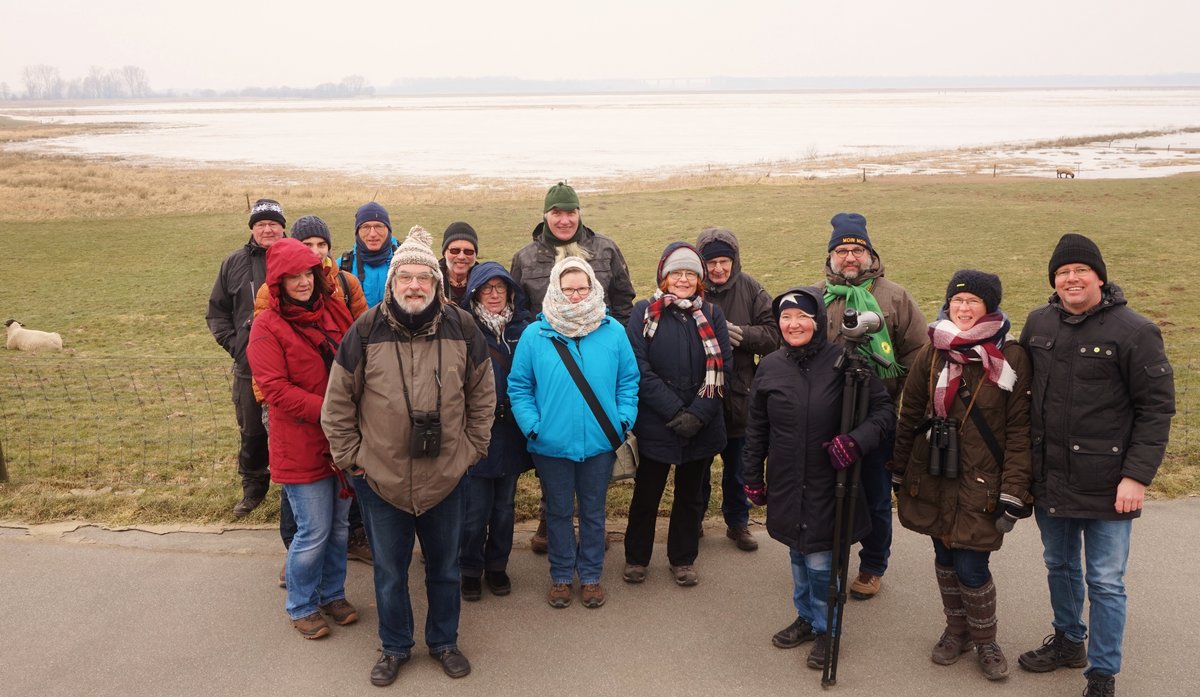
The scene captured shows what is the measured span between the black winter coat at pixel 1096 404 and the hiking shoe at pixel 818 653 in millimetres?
1314

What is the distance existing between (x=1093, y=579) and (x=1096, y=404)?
900 mm

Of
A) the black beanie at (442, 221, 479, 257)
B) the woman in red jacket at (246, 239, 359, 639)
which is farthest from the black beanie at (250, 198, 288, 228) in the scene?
the woman in red jacket at (246, 239, 359, 639)

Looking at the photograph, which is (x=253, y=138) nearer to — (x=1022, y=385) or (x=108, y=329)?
(x=108, y=329)

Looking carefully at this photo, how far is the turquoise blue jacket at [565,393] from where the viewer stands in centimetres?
509

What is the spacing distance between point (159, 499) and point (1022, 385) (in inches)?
235

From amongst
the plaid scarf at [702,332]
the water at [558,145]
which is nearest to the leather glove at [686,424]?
the plaid scarf at [702,332]

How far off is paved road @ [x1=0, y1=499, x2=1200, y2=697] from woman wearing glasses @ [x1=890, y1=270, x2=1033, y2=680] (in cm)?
34

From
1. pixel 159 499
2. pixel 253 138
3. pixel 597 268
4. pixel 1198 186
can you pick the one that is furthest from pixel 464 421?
pixel 253 138

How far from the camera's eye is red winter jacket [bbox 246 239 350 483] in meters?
4.68

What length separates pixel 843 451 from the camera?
4465 mm

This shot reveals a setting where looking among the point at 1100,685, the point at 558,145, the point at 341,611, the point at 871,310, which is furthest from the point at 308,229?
the point at 558,145

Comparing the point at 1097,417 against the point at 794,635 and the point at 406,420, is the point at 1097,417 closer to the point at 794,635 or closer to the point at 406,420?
the point at 794,635

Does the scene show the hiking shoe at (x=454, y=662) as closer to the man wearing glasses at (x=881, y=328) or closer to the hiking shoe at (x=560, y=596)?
the hiking shoe at (x=560, y=596)

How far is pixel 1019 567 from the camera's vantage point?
5.49 meters
